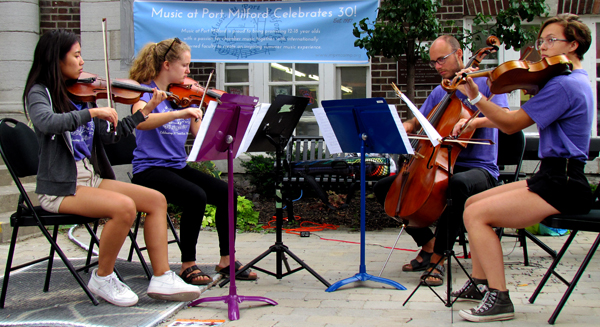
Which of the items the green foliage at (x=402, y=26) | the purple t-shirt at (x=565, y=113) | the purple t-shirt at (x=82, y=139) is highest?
the green foliage at (x=402, y=26)

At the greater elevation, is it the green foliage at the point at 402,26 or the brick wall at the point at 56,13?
the brick wall at the point at 56,13

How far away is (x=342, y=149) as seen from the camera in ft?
11.8

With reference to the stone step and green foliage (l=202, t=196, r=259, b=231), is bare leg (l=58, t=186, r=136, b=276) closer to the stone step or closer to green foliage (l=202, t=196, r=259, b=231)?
the stone step

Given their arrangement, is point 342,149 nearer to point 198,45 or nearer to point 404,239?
point 404,239

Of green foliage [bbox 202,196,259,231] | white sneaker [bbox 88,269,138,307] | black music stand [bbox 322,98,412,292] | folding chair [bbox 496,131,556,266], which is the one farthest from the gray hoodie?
folding chair [bbox 496,131,556,266]

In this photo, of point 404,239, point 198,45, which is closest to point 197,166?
point 198,45

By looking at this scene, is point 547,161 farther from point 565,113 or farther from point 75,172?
point 75,172

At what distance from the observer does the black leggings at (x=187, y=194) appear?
3.52m

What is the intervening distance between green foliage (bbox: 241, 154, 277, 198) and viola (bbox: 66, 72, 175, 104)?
3280mm

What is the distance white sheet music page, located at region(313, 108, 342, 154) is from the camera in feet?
11.2

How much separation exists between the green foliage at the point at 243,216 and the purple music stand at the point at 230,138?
2.51 meters

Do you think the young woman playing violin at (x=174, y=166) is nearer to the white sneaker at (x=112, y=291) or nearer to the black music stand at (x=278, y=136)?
the black music stand at (x=278, y=136)

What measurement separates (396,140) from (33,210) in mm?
2152

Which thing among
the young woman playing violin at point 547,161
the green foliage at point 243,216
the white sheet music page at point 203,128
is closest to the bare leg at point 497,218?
the young woman playing violin at point 547,161
